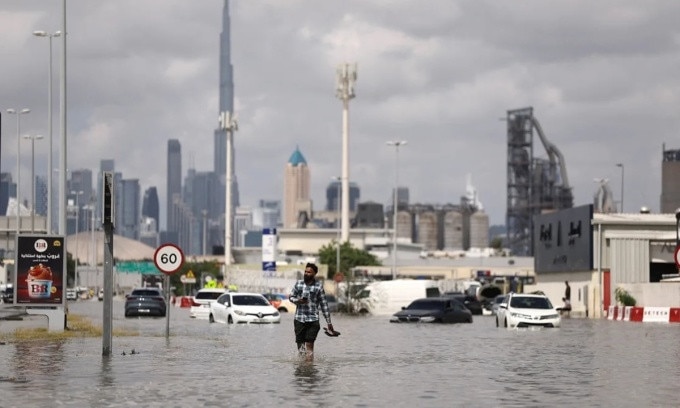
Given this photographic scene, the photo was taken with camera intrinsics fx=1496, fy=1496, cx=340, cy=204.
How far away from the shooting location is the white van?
7881cm

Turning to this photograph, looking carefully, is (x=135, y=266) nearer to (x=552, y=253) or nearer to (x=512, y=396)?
(x=552, y=253)

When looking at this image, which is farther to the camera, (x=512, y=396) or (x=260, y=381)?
(x=260, y=381)

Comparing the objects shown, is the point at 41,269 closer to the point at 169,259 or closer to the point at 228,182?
the point at 169,259

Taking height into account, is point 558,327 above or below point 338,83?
below

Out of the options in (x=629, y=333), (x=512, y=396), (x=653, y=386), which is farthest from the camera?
(x=629, y=333)

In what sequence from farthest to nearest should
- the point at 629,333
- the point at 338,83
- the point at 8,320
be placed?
the point at 338,83, the point at 8,320, the point at 629,333

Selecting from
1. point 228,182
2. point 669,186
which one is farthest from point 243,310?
point 228,182

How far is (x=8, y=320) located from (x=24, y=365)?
31.3m

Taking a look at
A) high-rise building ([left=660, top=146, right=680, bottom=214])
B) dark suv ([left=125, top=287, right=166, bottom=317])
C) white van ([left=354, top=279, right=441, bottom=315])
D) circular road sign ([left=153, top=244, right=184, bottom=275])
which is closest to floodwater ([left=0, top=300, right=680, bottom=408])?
circular road sign ([left=153, top=244, right=184, bottom=275])

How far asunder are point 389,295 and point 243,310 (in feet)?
84.7

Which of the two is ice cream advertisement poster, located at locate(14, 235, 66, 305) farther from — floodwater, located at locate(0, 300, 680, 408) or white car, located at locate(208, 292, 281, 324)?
white car, located at locate(208, 292, 281, 324)

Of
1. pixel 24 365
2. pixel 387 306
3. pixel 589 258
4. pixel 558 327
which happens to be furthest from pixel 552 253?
pixel 24 365

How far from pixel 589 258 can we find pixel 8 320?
36.6m

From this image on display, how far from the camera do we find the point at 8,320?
2203 inches
